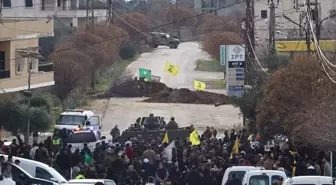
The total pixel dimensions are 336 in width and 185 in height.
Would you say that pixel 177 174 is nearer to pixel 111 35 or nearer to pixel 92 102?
pixel 92 102

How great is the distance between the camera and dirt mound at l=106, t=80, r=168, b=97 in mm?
66688

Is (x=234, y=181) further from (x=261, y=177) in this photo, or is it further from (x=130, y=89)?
(x=130, y=89)

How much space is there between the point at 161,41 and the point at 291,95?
8710 centimetres

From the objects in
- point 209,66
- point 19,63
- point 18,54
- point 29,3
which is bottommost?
point 209,66

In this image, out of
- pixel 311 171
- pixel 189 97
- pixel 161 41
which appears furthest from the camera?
pixel 161 41

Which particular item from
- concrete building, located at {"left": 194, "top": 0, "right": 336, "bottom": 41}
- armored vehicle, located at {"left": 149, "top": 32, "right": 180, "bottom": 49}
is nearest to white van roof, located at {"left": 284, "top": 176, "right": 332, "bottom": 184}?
concrete building, located at {"left": 194, "top": 0, "right": 336, "bottom": 41}

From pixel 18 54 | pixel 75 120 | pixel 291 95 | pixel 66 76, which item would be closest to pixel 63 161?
pixel 291 95

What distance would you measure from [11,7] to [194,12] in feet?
231

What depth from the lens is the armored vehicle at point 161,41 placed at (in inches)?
4607

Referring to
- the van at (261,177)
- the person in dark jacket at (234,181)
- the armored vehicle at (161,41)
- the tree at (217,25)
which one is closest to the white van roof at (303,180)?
the van at (261,177)

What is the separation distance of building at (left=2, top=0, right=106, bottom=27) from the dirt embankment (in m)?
11.5

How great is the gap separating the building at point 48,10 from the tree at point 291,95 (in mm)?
43255

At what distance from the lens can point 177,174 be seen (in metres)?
27.0

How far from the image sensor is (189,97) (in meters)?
63.9
